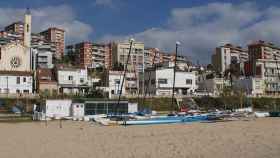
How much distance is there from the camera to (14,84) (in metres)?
78.6

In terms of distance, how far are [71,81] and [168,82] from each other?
22456 mm

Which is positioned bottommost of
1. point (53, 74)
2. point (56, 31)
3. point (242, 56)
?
point (53, 74)

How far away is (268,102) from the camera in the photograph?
289 ft

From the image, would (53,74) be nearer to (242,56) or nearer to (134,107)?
(134,107)

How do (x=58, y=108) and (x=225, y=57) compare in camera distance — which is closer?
(x=58, y=108)

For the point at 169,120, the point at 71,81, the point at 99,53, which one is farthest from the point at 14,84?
the point at 99,53

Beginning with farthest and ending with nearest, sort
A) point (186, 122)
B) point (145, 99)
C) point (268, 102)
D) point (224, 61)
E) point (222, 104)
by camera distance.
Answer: point (224, 61)
point (268, 102)
point (222, 104)
point (145, 99)
point (186, 122)

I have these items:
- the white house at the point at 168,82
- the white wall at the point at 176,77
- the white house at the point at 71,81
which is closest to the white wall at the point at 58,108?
the white house at the point at 71,81

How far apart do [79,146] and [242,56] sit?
16606 centimetres

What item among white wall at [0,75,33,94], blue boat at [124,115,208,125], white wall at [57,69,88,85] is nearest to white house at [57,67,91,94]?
white wall at [57,69,88,85]

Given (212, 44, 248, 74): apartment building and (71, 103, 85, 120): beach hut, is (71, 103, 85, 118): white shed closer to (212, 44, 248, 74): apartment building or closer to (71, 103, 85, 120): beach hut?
(71, 103, 85, 120): beach hut

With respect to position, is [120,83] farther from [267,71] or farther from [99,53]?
[99,53]

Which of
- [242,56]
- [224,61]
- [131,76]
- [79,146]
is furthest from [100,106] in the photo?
[242,56]

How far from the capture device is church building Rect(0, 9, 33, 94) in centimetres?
7806
